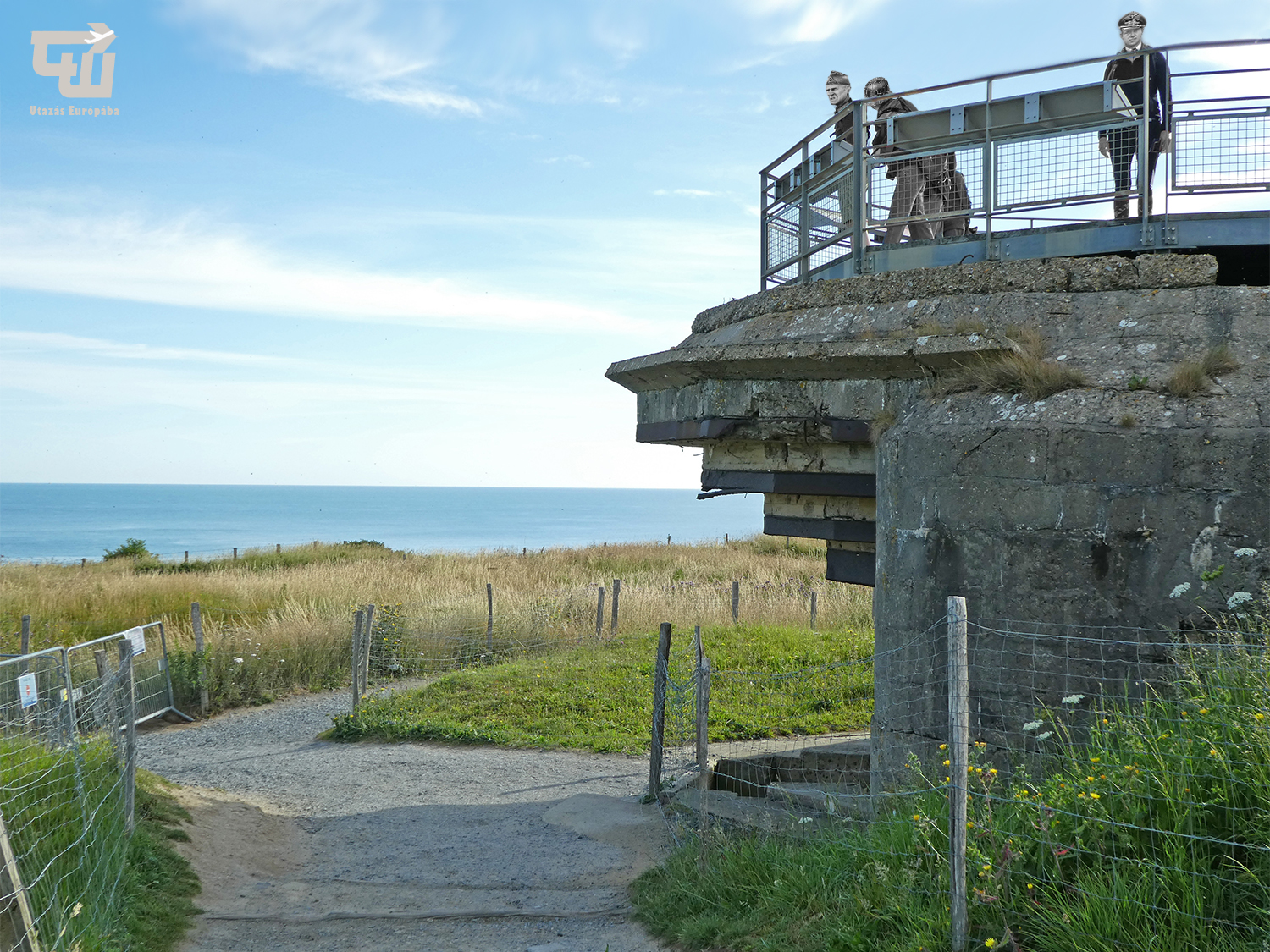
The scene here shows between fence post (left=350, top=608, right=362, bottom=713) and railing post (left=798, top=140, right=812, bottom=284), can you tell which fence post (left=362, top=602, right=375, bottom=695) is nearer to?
fence post (left=350, top=608, right=362, bottom=713)

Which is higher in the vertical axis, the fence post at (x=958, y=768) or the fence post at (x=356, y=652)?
the fence post at (x=958, y=768)

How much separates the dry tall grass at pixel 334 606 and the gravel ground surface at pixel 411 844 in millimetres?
3111

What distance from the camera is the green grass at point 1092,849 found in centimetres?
323

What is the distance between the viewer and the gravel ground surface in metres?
5.60

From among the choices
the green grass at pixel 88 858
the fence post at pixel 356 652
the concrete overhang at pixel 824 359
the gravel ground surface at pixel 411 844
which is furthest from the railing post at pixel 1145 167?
the fence post at pixel 356 652

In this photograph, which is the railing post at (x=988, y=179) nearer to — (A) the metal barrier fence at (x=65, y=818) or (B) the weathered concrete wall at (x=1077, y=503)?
(B) the weathered concrete wall at (x=1077, y=503)

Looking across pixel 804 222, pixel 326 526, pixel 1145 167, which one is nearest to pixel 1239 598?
pixel 1145 167

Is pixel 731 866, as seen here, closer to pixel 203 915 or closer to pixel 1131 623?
pixel 1131 623

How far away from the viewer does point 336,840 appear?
24.3 feet

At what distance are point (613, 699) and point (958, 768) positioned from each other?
8578 millimetres

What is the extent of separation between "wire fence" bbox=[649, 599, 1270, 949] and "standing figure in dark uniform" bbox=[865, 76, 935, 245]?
2.96 meters

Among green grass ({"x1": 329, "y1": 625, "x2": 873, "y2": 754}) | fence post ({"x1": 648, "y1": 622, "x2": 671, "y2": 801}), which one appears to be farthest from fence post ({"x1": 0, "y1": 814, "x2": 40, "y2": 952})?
green grass ({"x1": 329, "y1": 625, "x2": 873, "y2": 754})

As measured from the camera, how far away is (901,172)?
632cm

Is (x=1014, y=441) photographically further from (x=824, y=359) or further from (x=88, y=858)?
(x=88, y=858)
